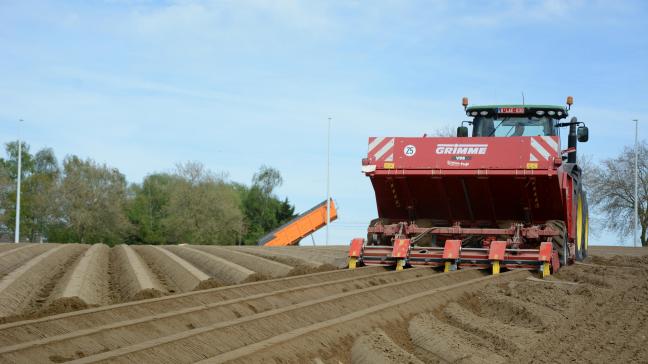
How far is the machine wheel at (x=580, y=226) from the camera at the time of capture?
53.9 feet

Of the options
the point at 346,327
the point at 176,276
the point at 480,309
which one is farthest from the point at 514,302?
the point at 176,276

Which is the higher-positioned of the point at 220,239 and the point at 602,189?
the point at 602,189

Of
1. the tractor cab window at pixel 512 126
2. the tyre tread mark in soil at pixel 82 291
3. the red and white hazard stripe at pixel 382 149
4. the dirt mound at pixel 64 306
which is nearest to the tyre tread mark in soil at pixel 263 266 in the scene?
the red and white hazard stripe at pixel 382 149

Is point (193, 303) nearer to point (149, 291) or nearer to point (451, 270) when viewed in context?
point (149, 291)

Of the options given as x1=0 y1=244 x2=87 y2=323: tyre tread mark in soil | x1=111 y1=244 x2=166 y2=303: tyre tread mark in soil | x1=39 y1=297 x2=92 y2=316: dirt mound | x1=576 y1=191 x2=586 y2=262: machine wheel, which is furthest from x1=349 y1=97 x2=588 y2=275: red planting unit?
x1=39 y1=297 x2=92 y2=316: dirt mound

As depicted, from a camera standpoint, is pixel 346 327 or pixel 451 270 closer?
pixel 346 327

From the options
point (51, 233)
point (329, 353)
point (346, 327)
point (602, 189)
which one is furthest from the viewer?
point (51, 233)

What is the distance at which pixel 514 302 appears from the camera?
383 inches

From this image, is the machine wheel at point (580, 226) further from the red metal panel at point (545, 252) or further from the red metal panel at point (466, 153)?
the red metal panel at point (545, 252)

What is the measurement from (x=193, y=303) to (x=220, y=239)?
62.6 meters

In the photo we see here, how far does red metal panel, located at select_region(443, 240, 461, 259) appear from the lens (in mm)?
13562

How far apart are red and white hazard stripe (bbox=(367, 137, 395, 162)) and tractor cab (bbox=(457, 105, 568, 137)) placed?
2.44 metres

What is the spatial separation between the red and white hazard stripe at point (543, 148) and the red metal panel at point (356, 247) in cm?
329

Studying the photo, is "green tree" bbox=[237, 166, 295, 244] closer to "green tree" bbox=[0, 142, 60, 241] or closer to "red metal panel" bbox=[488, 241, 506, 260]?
"green tree" bbox=[0, 142, 60, 241]
